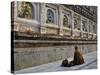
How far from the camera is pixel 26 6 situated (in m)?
2.32

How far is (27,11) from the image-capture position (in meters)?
2.33

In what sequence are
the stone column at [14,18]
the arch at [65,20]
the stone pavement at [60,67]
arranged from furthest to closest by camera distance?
the arch at [65,20], the stone pavement at [60,67], the stone column at [14,18]

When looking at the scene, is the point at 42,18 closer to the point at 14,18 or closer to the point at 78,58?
the point at 14,18

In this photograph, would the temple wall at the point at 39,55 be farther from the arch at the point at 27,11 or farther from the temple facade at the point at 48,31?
the arch at the point at 27,11

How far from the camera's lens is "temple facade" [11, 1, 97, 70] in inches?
89.6

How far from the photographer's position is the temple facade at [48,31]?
228cm

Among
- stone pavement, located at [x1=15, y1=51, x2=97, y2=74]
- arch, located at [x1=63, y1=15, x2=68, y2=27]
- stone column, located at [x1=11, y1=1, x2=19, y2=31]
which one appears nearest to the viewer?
stone column, located at [x1=11, y1=1, x2=19, y2=31]

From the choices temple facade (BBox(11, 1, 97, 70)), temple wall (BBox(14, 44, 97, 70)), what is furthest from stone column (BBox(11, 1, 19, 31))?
temple wall (BBox(14, 44, 97, 70))

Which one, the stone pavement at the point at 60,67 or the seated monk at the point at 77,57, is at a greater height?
the seated monk at the point at 77,57

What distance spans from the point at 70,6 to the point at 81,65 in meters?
0.74

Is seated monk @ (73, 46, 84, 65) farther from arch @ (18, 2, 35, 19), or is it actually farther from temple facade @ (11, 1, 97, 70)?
arch @ (18, 2, 35, 19)

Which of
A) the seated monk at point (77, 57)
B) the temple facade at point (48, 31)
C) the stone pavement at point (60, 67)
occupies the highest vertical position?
the temple facade at point (48, 31)

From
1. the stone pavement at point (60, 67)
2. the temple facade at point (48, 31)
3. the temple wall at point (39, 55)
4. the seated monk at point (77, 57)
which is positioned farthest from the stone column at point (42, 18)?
the seated monk at point (77, 57)

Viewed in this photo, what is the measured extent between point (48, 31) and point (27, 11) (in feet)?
1.09
